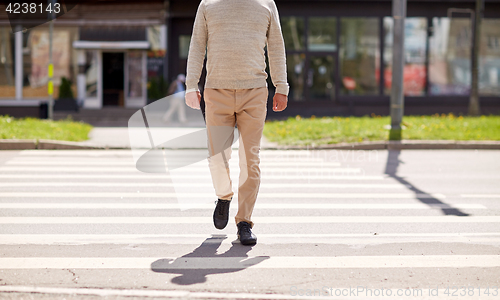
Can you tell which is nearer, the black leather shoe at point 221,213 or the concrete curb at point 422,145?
the black leather shoe at point 221,213

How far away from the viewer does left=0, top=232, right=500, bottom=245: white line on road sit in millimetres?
4797

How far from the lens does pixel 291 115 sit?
22766 millimetres

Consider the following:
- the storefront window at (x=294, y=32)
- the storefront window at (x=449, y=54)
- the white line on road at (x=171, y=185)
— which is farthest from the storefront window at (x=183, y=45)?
the white line on road at (x=171, y=185)

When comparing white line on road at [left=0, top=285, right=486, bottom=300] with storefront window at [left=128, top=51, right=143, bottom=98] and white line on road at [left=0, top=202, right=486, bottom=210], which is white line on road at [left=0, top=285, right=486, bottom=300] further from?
storefront window at [left=128, top=51, right=143, bottom=98]

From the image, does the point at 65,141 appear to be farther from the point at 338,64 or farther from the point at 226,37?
the point at 338,64

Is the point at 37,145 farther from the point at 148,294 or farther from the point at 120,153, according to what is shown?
the point at 148,294

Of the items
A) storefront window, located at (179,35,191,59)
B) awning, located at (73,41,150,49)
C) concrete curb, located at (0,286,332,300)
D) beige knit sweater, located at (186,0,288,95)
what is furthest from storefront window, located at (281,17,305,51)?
concrete curb, located at (0,286,332,300)

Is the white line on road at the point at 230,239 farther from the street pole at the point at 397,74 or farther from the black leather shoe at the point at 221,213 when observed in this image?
the street pole at the point at 397,74

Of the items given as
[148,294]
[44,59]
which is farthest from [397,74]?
[44,59]

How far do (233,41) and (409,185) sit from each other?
4262 mm

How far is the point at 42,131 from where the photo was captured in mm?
14000

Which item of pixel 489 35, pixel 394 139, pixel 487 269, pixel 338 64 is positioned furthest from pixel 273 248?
pixel 489 35

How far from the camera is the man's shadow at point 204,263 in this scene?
152 inches

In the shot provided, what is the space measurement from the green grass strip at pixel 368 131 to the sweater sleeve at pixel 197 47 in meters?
8.45
